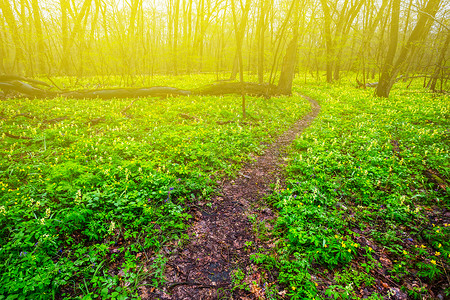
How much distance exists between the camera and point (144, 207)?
390cm

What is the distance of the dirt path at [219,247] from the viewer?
2.86 metres

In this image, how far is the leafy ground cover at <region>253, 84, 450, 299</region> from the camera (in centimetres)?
292

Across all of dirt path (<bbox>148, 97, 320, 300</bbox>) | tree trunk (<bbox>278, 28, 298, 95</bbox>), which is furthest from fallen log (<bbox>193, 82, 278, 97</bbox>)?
dirt path (<bbox>148, 97, 320, 300</bbox>)

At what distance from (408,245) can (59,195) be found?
6.57 meters

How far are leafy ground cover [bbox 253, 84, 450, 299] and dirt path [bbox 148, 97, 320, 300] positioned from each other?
15.4 inches

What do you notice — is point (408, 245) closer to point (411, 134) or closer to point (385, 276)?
point (385, 276)

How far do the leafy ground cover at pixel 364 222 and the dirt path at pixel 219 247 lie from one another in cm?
39

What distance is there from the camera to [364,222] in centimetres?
411

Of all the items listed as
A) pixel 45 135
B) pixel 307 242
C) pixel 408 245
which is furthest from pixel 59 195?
pixel 408 245

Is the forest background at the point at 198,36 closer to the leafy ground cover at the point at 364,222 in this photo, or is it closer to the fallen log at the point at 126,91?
the fallen log at the point at 126,91

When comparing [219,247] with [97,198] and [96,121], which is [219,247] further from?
[96,121]

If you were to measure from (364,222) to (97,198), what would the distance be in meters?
5.45

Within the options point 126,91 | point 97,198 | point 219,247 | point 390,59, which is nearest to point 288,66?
point 390,59

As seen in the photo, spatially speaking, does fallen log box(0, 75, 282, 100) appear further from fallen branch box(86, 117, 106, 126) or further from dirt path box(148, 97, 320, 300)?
dirt path box(148, 97, 320, 300)
